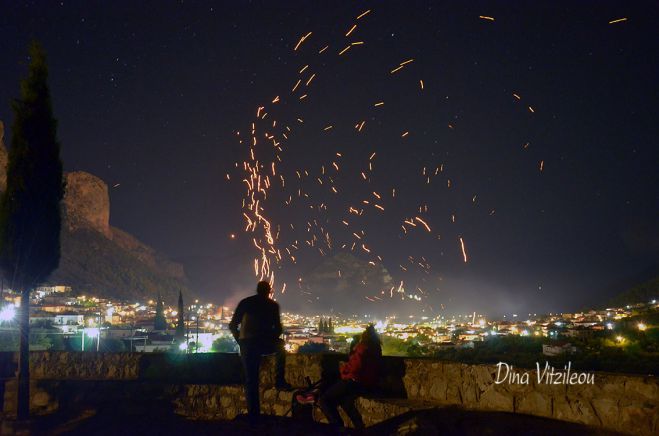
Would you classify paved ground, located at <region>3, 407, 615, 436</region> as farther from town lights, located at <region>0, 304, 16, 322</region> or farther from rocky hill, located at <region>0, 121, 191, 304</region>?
rocky hill, located at <region>0, 121, 191, 304</region>

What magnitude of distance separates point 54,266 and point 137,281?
9872 centimetres

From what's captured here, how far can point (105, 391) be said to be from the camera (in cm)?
1028

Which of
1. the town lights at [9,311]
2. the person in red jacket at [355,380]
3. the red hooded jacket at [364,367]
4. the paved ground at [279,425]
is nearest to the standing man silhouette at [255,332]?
the paved ground at [279,425]

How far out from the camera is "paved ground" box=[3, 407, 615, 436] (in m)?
6.26

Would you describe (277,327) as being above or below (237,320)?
below

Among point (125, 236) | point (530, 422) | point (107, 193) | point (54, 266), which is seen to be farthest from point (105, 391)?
point (125, 236)

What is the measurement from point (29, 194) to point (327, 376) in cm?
646

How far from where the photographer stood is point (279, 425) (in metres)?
7.97

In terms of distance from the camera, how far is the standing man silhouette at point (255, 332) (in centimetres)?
839

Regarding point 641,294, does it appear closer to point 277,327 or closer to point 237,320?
point 277,327

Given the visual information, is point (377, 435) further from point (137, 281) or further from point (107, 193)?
point (107, 193)

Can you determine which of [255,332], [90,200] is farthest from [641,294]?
[90,200]
